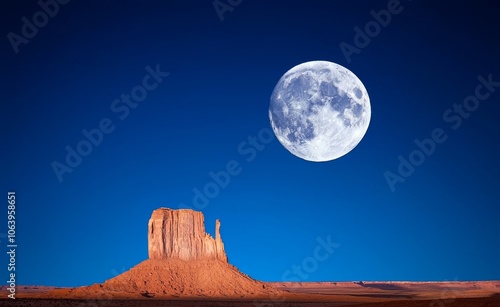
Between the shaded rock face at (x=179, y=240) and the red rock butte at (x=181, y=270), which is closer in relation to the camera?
the red rock butte at (x=181, y=270)

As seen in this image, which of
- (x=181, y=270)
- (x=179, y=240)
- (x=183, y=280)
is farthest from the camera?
(x=179, y=240)

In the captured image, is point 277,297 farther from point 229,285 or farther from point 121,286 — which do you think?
point 121,286

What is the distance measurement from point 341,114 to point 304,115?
380 cm

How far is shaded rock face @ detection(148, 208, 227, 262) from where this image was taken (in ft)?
347

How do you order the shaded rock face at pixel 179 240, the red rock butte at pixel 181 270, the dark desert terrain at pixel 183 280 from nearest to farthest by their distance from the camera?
1. the dark desert terrain at pixel 183 280
2. the red rock butte at pixel 181 270
3. the shaded rock face at pixel 179 240

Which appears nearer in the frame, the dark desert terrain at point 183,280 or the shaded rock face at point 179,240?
the dark desert terrain at point 183,280

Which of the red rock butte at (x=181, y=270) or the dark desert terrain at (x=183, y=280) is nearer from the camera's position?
the dark desert terrain at (x=183, y=280)

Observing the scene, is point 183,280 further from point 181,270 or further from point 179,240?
point 179,240

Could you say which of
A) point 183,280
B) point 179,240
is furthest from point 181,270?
point 179,240

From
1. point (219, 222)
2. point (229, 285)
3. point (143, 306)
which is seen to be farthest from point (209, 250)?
point (143, 306)

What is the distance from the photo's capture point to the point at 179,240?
106m

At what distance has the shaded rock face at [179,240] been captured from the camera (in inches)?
4161

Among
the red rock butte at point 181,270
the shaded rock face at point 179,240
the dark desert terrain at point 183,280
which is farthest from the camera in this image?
the shaded rock face at point 179,240

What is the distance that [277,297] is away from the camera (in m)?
90.8
